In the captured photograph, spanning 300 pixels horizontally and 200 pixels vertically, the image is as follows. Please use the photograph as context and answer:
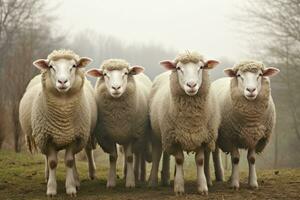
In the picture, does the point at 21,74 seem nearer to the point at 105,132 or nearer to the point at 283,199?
the point at 105,132

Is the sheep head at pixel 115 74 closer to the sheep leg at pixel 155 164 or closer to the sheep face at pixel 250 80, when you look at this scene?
the sheep leg at pixel 155 164

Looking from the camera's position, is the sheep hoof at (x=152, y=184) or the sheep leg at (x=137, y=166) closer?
the sheep hoof at (x=152, y=184)

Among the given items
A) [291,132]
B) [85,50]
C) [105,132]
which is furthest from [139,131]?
[85,50]

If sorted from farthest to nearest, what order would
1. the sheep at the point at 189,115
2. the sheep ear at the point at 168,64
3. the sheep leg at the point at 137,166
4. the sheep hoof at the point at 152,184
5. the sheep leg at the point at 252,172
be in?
the sheep leg at the point at 137,166
the sheep hoof at the point at 152,184
the sheep leg at the point at 252,172
the sheep ear at the point at 168,64
the sheep at the point at 189,115

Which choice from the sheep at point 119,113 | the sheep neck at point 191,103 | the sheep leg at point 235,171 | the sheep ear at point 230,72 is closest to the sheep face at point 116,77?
the sheep at point 119,113

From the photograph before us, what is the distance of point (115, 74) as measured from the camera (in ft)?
24.2

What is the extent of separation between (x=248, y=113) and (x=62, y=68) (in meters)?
3.04

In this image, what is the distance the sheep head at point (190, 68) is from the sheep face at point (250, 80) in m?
0.49

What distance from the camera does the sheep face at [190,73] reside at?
21.0 ft

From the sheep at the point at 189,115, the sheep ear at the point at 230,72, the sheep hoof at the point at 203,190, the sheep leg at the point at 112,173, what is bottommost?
the sheep hoof at the point at 203,190

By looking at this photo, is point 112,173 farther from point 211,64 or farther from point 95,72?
point 211,64

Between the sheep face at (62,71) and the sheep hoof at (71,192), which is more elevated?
the sheep face at (62,71)

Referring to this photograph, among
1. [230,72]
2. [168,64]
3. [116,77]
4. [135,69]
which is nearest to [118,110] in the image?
[116,77]

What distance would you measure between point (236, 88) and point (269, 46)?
37.9ft
